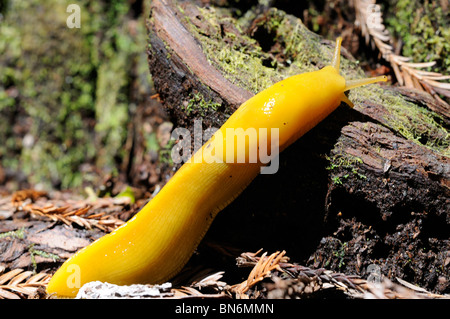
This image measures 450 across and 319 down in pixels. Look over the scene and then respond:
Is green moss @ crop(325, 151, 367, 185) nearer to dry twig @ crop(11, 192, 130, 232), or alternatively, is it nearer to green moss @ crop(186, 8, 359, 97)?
green moss @ crop(186, 8, 359, 97)

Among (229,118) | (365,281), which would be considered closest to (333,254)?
(365,281)

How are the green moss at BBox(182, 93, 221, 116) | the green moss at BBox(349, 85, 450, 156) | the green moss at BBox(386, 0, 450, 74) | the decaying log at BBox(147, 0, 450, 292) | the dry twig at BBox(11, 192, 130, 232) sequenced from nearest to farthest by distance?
the decaying log at BBox(147, 0, 450, 292) → the green moss at BBox(349, 85, 450, 156) → the green moss at BBox(182, 93, 221, 116) → the dry twig at BBox(11, 192, 130, 232) → the green moss at BBox(386, 0, 450, 74)

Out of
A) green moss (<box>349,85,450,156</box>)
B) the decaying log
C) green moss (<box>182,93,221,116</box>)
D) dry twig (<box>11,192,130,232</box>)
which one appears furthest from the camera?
dry twig (<box>11,192,130,232</box>)

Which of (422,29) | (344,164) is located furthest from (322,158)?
(422,29)

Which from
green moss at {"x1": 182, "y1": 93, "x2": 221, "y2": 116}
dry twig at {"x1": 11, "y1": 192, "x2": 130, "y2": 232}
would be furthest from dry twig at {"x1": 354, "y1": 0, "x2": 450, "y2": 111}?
dry twig at {"x1": 11, "y1": 192, "x2": 130, "y2": 232}

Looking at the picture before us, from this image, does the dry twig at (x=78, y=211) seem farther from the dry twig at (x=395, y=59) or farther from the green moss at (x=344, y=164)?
the dry twig at (x=395, y=59)

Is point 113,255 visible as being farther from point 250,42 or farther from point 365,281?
point 250,42

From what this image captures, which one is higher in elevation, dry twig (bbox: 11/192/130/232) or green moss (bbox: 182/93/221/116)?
green moss (bbox: 182/93/221/116)

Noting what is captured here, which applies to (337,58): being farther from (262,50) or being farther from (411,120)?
(411,120)
